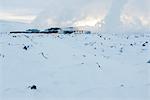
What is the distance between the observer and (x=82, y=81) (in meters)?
10.9

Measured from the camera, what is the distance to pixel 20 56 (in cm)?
1490

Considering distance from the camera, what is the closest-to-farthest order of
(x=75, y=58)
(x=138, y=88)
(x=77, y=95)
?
(x=77, y=95)
(x=138, y=88)
(x=75, y=58)

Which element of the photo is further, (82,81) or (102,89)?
(82,81)

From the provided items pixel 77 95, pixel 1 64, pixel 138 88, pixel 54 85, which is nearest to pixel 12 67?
pixel 1 64

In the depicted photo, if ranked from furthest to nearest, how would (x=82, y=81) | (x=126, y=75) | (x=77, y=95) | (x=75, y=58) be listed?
(x=75, y=58) → (x=126, y=75) → (x=82, y=81) → (x=77, y=95)

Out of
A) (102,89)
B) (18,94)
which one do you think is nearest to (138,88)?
(102,89)

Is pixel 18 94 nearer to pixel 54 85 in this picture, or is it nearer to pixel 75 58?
pixel 54 85

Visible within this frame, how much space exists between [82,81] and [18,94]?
2199mm

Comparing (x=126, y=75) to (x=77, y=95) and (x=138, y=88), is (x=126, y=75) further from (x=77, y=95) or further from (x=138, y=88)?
(x=77, y=95)

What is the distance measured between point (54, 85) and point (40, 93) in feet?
2.67

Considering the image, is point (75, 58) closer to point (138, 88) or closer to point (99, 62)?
point (99, 62)

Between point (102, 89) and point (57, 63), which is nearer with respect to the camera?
point (102, 89)

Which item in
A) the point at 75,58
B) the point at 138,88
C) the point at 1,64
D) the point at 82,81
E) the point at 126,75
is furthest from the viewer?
the point at 75,58

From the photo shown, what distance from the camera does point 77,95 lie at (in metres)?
9.48
